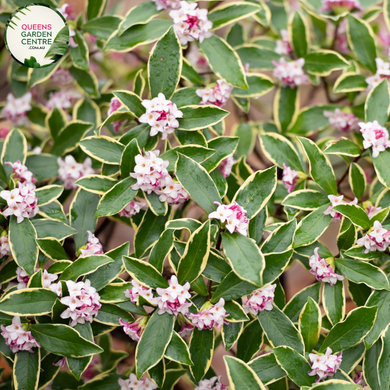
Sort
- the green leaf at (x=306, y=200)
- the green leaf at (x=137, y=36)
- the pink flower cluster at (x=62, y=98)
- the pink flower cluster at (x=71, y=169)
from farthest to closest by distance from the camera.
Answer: the pink flower cluster at (x=62, y=98) → the pink flower cluster at (x=71, y=169) → the green leaf at (x=137, y=36) → the green leaf at (x=306, y=200)

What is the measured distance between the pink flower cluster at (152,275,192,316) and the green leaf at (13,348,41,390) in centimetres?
30

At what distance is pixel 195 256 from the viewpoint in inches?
32.0

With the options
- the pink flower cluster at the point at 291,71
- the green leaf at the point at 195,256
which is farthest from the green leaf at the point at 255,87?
the green leaf at the point at 195,256

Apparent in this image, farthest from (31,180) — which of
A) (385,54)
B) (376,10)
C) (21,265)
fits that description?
(385,54)

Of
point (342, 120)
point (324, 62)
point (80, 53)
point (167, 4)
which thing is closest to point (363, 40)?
point (324, 62)

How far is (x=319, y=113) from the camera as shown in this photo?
1310mm

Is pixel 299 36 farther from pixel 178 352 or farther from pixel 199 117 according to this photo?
pixel 178 352

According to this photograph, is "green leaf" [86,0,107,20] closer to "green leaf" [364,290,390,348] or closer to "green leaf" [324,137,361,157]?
"green leaf" [324,137,361,157]

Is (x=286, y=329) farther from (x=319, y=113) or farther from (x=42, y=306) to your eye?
(x=319, y=113)

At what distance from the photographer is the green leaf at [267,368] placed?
0.85m

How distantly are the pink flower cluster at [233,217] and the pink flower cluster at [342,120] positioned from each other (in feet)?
2.06

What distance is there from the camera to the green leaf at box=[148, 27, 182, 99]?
931 mm

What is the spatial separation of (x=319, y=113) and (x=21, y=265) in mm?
967

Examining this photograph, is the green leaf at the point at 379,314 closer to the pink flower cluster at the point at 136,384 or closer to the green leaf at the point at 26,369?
the pink flower cluster at the point at 136,384
